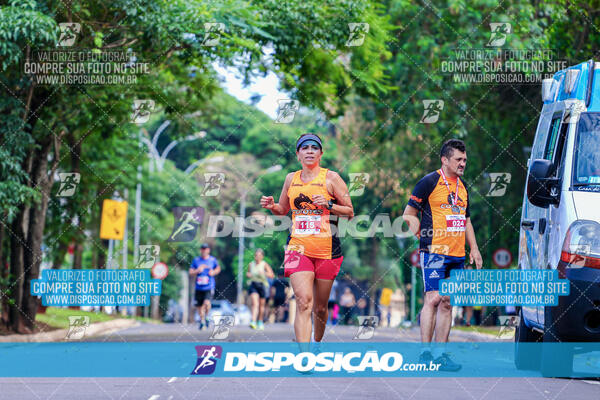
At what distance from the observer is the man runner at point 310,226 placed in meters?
8.69

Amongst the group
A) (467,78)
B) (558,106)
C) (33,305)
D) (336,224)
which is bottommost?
(33,305)

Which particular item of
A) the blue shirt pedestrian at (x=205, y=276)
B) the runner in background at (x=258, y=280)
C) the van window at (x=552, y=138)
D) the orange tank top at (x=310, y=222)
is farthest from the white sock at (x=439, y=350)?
the runner in background at (x=258, y=280)

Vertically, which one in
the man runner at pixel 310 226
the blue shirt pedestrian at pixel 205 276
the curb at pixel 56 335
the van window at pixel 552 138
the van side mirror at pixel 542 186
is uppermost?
the van window at pixel 552 138

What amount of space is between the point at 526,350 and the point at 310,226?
4047 mm

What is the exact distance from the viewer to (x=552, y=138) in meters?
10.9

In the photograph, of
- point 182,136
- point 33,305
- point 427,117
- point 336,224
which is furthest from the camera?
point 182,136

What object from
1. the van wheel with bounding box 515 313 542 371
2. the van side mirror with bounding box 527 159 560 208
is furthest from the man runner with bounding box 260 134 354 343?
the van wheel with bounding box 515 313 542 371

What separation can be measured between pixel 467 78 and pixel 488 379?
443 inches

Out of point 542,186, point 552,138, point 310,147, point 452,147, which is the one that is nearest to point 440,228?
point 452,147

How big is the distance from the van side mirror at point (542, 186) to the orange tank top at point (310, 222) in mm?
2032

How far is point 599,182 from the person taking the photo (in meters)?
9.77

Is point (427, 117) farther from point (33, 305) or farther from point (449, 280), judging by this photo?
point (449, 280)

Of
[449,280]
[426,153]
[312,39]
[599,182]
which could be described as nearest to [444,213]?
[449,280]

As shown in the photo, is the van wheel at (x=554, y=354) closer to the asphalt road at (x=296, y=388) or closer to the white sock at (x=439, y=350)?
the asphalt road at (x=296, y=388)
